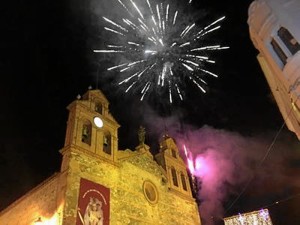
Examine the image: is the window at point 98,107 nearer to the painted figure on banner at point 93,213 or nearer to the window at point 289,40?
the painted figure on banner at point 93,213

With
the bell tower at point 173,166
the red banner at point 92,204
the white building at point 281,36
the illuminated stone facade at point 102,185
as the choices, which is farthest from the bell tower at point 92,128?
the white building at point 281,36

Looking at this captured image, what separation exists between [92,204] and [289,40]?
41.2ft

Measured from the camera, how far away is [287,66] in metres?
12.9

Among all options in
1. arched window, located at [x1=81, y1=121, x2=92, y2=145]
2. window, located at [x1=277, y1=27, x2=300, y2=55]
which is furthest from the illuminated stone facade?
window, located at [x1=277, y1=27, x2=300, y2=55]

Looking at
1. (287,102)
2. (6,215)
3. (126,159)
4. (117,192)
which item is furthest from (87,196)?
(287,102)

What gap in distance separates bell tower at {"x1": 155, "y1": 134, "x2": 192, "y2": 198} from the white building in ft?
34.8

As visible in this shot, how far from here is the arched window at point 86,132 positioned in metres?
17.0

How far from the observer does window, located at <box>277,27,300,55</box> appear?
12.8 m

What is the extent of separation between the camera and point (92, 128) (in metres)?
17.7

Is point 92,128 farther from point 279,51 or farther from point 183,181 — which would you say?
point 279,51

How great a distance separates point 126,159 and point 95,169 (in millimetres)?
3216

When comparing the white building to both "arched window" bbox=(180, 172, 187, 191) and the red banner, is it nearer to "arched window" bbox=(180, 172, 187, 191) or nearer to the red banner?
the red banner

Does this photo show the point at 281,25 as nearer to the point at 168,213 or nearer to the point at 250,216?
the point at 168,213

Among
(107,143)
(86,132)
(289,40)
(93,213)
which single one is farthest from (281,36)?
(93,213)
